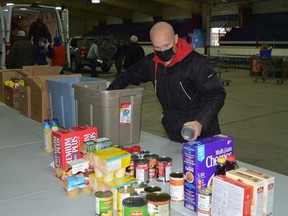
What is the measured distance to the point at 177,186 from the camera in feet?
4.28

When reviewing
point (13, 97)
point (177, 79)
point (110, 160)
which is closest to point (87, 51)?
point (13, 97)

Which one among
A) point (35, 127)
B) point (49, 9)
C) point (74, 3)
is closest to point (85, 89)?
point (35, 127)

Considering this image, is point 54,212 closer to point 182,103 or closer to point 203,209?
point 203,209

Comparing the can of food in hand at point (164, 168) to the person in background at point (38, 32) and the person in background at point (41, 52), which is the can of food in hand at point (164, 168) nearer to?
the person in background at point (41, 52)

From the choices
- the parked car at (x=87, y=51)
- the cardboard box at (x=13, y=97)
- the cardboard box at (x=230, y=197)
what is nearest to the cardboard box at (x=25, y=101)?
the cardboard box at (x=13, y=97)

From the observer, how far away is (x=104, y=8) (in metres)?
23.9

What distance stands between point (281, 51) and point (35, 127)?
13.9 m

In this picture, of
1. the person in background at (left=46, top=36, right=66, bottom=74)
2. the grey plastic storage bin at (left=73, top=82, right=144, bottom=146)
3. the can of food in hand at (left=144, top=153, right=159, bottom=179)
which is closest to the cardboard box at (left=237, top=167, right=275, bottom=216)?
the can of food in hand at (left=144, top=153, right=159, bottom=179)

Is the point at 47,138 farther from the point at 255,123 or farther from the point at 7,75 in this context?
the point at 255,123

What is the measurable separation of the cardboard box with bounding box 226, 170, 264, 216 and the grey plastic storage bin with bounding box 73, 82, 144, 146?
3.29 ft

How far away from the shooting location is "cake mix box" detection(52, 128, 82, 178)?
1.55 meters

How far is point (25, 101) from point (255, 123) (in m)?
3.97

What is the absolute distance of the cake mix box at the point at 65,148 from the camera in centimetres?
155

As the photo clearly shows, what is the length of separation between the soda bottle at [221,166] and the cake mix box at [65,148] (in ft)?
2.21
